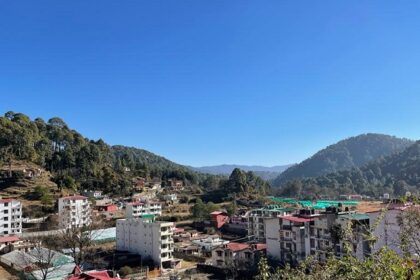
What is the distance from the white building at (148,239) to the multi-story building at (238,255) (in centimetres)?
399

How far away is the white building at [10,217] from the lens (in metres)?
38.7

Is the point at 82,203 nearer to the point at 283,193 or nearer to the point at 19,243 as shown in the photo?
the point at 19,243

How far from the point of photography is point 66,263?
87.1ft

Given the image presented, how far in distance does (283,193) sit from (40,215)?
58511mm

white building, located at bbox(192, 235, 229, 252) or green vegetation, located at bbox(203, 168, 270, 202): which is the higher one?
green vegetation, located at bbox(203, 168, 270, 202)

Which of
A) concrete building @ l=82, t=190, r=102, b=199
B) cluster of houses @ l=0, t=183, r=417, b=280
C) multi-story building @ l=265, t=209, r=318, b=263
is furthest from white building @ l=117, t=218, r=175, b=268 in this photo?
concrete building @ l=82, t=190, r=102, b=199

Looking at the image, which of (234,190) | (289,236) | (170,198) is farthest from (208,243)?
(234,190)

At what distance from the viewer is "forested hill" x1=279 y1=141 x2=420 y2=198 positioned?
91188mm

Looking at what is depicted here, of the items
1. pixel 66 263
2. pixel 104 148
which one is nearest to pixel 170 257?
pixel 66 263

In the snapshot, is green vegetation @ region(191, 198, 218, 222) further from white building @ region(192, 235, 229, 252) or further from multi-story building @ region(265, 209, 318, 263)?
multi-story building @ region(265, 209, 318, 263)

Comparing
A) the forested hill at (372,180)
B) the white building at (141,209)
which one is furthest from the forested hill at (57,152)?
the forested hill at (372,180)

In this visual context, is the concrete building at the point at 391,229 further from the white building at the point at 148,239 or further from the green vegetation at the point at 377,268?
the white building at the point at 148,239

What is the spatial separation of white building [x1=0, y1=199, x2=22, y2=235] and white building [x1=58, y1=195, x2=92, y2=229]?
3889 mm

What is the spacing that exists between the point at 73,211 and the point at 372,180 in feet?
A: 338
